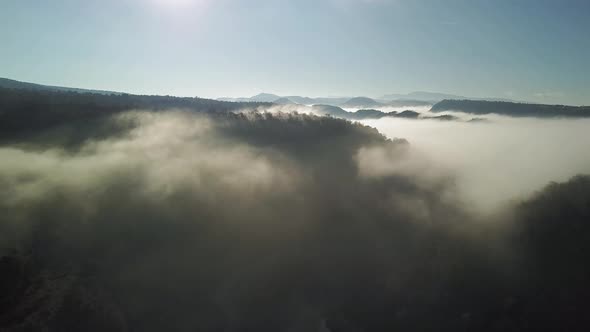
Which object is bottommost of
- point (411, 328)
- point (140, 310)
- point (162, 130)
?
point (411, 328)

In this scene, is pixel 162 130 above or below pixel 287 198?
above

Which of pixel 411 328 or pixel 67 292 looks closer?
pixel 67 292

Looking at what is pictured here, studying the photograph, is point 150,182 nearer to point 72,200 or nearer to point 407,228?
point 72,200

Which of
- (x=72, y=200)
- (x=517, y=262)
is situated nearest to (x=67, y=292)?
(x=72, y=200)

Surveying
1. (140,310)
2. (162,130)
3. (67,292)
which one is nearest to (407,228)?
(140,310)

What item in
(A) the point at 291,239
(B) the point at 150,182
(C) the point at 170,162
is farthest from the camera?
(C) the point at 170,162

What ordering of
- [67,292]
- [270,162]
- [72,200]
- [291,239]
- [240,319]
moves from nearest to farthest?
1. [67,292]
2. [240,319]
3. [72,200]
4. [291,239]
5. [270,162]

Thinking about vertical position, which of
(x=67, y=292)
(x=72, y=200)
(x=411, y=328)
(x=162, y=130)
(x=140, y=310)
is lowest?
(x=411, y=328)

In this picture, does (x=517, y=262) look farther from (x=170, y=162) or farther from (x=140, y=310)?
(x=170, y=162)

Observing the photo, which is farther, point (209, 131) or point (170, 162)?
point (209, 131)
